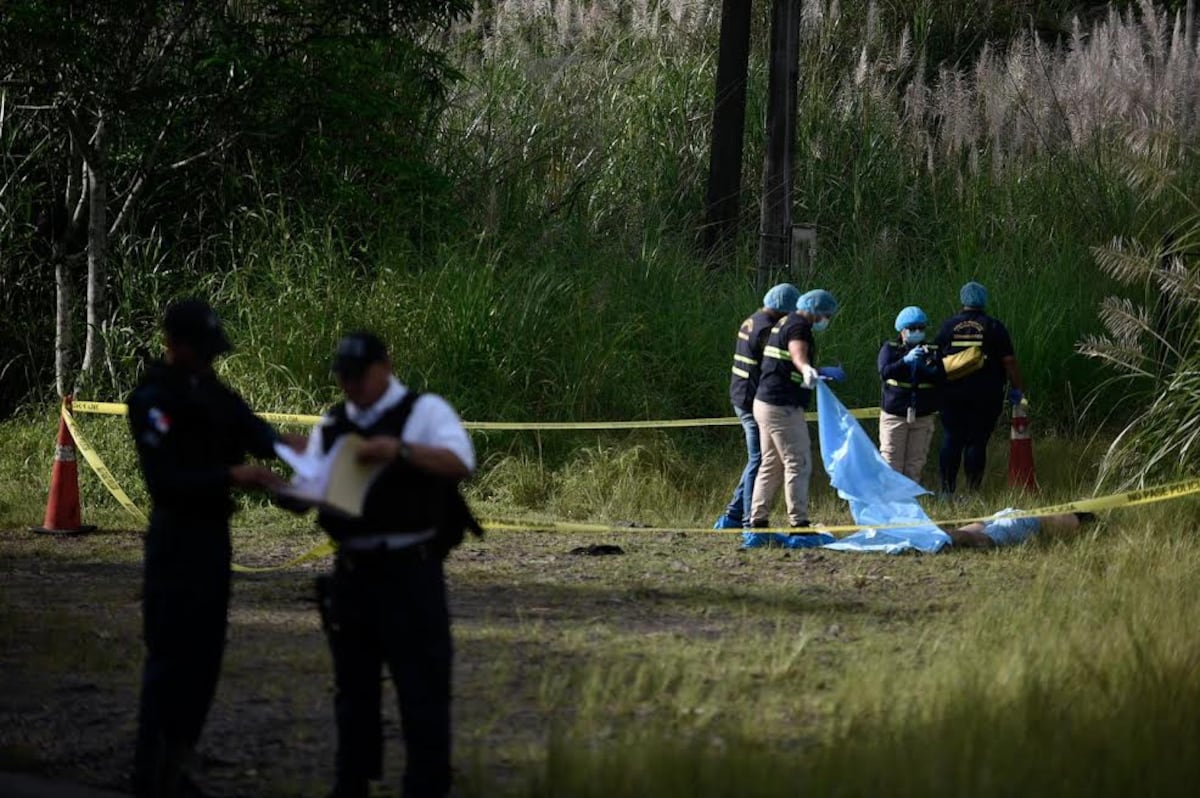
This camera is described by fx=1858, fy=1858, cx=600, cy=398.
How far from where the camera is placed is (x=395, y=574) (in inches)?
227

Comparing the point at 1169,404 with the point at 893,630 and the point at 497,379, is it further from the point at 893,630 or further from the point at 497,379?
the point at 497,379

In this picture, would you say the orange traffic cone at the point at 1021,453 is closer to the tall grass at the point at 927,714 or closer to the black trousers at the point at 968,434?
the black trousers at the point at 968,434

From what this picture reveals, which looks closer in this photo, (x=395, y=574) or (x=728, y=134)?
(x=395, y=574)

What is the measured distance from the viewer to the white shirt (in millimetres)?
5750

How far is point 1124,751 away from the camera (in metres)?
6.01

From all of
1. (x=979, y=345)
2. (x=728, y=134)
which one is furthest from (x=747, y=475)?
(x=728, y=134)

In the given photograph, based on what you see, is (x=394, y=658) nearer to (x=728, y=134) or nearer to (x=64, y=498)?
(x=64, y=498)

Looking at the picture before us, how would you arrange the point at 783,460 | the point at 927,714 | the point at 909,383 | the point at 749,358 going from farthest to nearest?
the point at 909,383, the point at 749,358, the point at 783,460, the point at 927,714

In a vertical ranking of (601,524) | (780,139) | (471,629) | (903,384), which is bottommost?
(601,524)

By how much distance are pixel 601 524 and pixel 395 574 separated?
7.72m

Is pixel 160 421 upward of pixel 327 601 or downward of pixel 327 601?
upward

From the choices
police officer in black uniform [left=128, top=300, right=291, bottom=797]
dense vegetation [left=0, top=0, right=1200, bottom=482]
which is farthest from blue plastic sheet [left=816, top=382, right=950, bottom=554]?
police officer in black uniform [left=128, top=300, right=291, bottom=797]

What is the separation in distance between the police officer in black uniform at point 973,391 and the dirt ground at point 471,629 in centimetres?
230

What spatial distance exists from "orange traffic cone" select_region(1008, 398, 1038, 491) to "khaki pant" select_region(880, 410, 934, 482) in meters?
0.68
